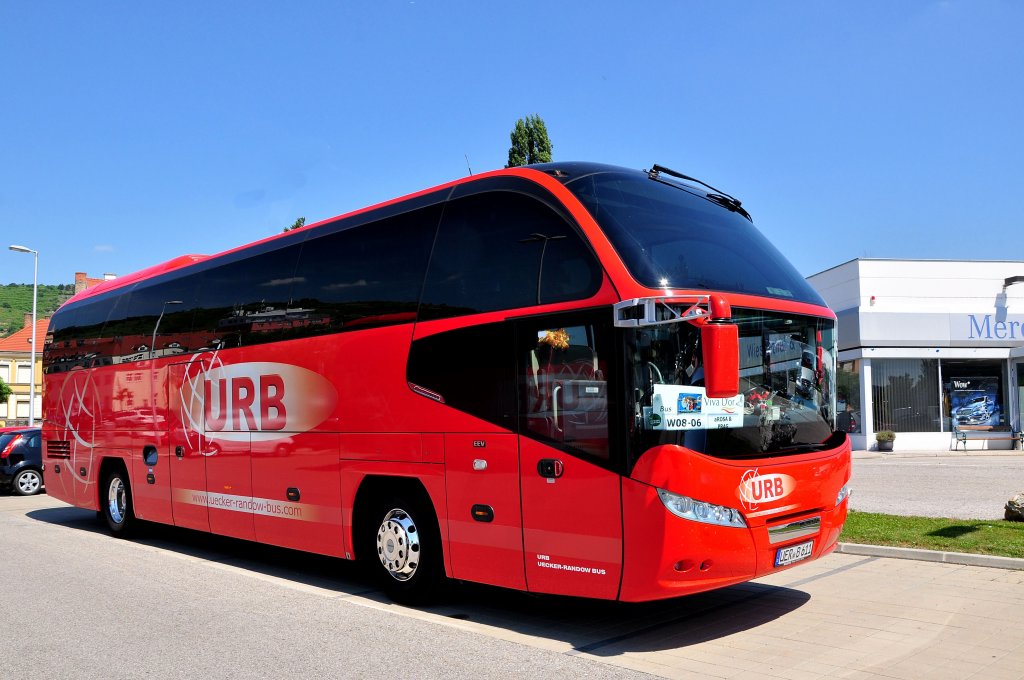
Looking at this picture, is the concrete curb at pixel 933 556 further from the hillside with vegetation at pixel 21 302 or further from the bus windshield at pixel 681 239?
the hillside with vegetation at pixel 21 302

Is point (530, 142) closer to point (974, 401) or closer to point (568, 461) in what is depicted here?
point (568, 461)

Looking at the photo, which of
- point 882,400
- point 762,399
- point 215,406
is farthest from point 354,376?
point 882,400

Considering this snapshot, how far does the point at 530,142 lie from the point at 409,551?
1539 cm

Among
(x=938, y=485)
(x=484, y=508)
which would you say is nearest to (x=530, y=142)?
(x=938, y=485)

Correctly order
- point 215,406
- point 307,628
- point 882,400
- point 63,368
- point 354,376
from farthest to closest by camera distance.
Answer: point 882,400 → point 63,368 → point 215,406 → point 354,376 → point 307,628

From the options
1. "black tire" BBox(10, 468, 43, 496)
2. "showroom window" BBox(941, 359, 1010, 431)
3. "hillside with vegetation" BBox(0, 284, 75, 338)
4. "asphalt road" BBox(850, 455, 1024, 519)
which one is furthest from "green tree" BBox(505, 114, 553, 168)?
"hillside with vegetation" BBox(0, 284, 75, 338)

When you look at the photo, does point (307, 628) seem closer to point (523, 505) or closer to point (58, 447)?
point (523, 505)

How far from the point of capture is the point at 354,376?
873 cm

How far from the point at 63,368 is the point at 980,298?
30.5 meters

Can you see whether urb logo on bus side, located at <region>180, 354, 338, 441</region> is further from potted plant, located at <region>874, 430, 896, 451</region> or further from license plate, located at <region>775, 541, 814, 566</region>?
potted plant, located at <region>874, 430, 896, 451</region>

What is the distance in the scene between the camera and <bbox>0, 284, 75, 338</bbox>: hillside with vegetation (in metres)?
133

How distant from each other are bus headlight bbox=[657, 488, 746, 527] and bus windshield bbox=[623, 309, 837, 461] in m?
0.36

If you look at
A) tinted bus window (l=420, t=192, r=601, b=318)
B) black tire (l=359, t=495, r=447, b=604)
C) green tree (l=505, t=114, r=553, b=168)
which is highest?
green tree (l=505, t=114, r=553, b=168)

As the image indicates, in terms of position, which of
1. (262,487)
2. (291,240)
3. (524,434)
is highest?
(291,240)
